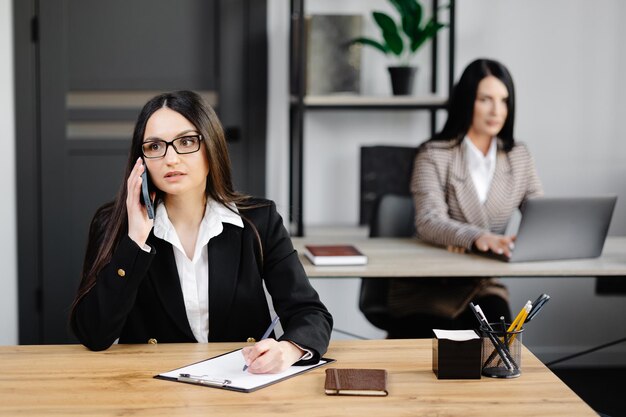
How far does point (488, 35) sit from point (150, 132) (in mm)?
2615

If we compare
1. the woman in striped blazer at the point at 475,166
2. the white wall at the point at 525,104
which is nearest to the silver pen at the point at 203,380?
the woman in striped blazer at the point at 475,166

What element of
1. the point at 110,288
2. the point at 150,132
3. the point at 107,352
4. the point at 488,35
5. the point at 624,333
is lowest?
the point at 624,333

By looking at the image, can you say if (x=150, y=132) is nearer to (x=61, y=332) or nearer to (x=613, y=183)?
(x=61, y=332)

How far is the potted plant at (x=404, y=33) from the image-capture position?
3.80m

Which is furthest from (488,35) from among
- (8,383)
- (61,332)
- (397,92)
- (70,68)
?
(8,383)

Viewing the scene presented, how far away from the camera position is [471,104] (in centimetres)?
327

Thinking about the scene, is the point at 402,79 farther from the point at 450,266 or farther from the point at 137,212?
the point at 137,212

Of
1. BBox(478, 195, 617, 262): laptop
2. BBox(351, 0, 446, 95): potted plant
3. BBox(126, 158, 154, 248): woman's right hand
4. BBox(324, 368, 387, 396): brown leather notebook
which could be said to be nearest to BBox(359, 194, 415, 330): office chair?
BBox(478, 195, 617, 262): laptop

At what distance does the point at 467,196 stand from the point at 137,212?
1709mm

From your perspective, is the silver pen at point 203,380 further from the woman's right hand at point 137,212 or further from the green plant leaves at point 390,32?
the green plant leaves at point 390,32

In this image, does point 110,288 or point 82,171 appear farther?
point 82,171

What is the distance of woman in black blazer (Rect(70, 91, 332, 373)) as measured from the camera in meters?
1.81

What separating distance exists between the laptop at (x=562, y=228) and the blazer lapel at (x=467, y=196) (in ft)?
1.12

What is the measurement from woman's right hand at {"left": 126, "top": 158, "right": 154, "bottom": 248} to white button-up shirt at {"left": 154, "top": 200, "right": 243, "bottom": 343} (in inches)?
4.8
